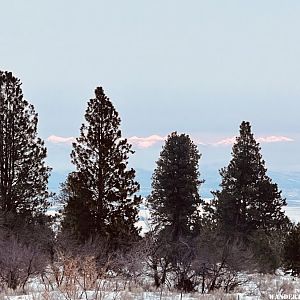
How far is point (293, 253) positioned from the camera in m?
24.1

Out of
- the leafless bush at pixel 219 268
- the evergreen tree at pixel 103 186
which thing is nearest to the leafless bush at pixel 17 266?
the leafless bush at pixel 219 268

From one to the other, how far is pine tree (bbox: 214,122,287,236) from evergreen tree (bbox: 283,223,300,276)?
6757 mm

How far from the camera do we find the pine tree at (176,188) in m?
30.4

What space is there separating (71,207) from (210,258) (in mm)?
11195

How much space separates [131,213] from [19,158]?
23.5 ft

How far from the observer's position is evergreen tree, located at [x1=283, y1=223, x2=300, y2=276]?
23.7m

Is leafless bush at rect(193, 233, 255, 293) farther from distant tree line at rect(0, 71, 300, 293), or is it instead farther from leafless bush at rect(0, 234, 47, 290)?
leafless bush at rect(0, 234, 47, 290)

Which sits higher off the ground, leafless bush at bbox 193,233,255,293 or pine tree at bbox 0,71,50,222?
pine tree at bbox 0,71,50,222

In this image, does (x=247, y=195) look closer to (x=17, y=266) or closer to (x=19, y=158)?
(x=19, y=158)

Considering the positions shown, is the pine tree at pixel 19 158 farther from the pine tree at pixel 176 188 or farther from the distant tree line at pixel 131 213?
→ the pine tree at pixel 176 188

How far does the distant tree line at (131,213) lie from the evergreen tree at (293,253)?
0.05 meters

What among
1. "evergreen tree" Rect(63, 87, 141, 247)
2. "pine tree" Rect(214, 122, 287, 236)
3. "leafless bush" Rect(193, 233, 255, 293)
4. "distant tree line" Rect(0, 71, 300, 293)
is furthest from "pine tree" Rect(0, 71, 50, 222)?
"leafless bush" Rect(193, 233, 255, 293)

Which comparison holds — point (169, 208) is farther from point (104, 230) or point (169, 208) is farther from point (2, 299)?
point (2, 299)

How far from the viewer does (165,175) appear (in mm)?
30938
